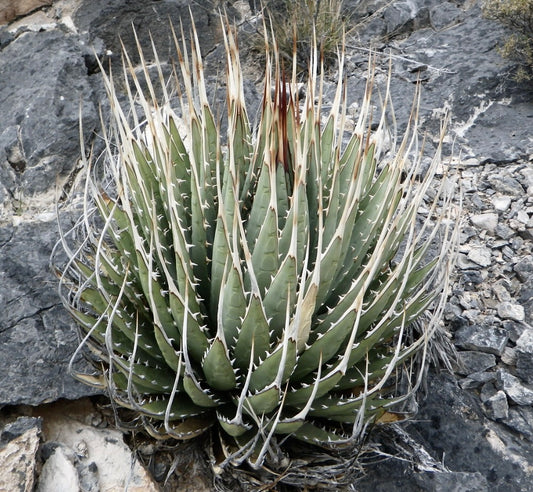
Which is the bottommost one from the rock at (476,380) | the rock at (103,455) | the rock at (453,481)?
the rock at (476,380)

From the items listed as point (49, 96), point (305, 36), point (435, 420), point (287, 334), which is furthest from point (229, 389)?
point (305, 36)

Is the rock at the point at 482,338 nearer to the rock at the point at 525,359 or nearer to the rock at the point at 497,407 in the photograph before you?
the rock at the point at 525,359

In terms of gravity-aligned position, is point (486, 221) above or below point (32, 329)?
below

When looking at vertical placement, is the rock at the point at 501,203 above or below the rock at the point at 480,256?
above

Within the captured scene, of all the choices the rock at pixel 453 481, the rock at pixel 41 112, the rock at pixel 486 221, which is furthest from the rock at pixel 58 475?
the rock at pixel 486 221

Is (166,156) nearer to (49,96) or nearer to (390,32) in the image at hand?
(49,96)

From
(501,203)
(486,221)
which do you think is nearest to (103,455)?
(486,221)

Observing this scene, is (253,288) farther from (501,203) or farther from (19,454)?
(501,203)
